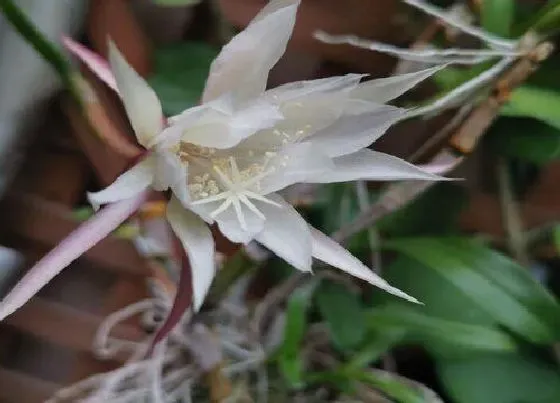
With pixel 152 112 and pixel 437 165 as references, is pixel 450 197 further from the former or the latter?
pixel 152 112

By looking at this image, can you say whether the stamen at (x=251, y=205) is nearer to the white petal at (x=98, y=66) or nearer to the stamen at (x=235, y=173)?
the stamen at (x=235, y=173)

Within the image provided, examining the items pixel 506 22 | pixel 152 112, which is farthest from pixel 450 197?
pixel 152 112

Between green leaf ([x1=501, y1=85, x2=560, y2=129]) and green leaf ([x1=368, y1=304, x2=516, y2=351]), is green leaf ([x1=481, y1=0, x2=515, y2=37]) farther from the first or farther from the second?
green leaf ([x1=368, y1=304, x2=516, y2=351])

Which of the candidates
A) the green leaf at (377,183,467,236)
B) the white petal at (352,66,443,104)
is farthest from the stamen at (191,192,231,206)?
the green leaf at (377,183,467,236)

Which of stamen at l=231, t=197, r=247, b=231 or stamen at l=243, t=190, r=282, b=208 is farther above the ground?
stamen at l=243, t=190, r=282, b=208

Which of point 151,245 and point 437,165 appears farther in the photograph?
point 151,245

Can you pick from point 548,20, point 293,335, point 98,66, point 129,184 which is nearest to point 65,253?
point 129,184

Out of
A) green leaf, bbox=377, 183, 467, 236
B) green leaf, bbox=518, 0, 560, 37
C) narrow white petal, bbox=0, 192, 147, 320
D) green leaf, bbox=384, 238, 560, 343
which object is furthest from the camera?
green leaf, bbox=377, 183, 467, 236
